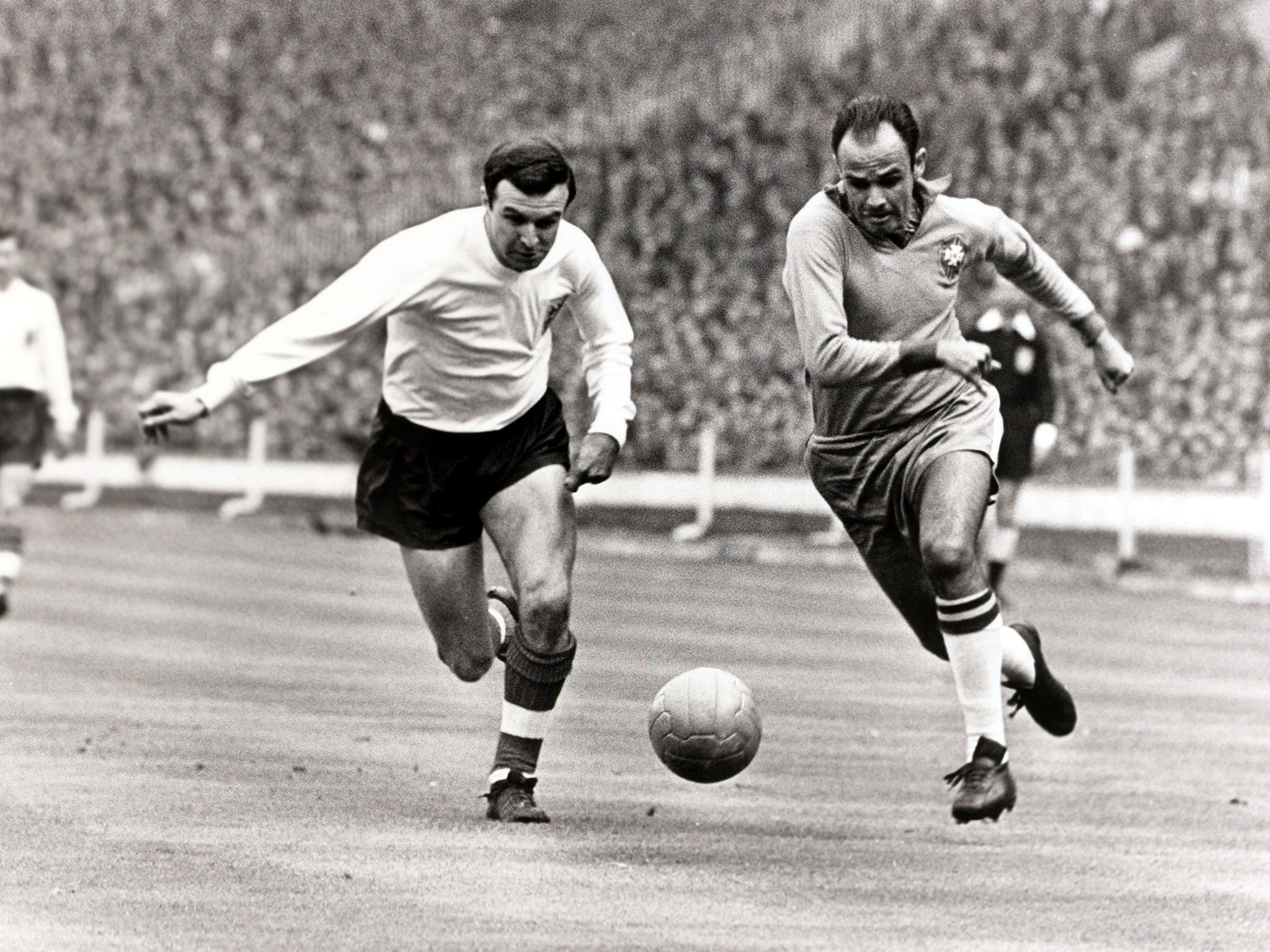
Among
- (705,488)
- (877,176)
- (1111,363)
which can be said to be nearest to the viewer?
(877,176)

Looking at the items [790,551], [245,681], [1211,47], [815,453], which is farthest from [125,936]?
[1211,47]

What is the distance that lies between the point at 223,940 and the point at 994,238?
3.79m

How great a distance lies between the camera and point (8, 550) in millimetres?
15664

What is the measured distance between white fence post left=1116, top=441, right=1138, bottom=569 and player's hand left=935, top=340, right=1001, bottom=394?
15.4m

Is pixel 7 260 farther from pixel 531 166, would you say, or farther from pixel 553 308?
pixel 531 166

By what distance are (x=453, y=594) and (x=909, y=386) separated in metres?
1.77

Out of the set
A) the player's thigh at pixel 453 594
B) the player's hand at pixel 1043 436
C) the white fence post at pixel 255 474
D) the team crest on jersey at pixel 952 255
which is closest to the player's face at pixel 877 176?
the team crest on jersey at pixel 952 255

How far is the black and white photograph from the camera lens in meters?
7.21

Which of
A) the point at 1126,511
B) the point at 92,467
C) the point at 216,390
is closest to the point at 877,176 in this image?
the point at 216,390

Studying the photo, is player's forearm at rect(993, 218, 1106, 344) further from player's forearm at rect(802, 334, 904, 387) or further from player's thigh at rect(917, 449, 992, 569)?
player's forearm at rect(802, 334, 904, 387)

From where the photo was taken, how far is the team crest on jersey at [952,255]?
8078mm

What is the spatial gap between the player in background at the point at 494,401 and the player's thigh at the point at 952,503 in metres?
1.02

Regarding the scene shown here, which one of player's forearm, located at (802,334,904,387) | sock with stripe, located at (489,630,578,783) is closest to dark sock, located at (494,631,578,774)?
sock with stripe, located at (489,630,578,783)

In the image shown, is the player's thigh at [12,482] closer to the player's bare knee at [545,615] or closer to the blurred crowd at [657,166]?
the player's bare knee at [545,615]
